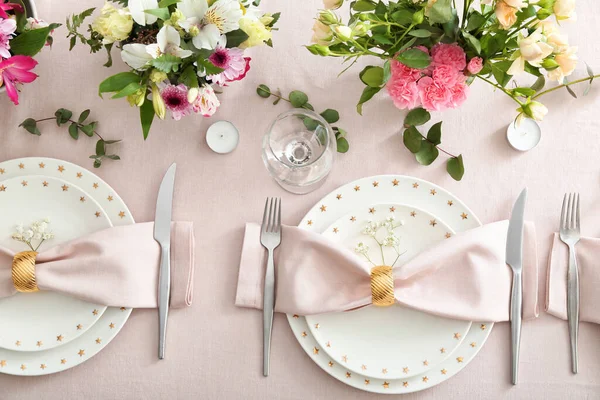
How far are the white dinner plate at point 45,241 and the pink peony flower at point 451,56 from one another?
616 mm

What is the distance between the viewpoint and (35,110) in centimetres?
101

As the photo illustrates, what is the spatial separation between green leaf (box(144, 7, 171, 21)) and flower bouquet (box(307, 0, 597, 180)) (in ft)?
0.65

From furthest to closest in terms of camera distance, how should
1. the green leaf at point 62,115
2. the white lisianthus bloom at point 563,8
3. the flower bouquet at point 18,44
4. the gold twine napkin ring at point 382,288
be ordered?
the green leaf at point 62,115 < the gold twine napkin ring at point 382,288 < the flower bouquet at point 18,44 < the white lisianthus bloom at point 563,8

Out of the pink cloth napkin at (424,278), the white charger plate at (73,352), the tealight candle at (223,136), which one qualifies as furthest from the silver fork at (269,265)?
the white charger plate at (73,352)

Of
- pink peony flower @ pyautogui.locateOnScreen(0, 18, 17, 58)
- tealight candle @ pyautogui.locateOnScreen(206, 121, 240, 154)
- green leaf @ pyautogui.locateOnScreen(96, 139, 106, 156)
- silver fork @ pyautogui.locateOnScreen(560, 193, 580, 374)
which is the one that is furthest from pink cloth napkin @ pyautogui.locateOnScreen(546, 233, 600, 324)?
pink peony flower @ pyautogui.locateOnScreen(0, 18, 17, 58)

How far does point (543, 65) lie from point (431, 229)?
34cm

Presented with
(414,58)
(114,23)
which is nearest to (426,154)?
(414,58)

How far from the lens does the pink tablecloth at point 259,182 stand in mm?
954

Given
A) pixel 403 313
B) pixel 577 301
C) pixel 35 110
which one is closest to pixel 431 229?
pixel 403 313

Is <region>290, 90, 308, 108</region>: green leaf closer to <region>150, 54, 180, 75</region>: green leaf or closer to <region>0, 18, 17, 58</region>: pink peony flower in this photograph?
<region>150, 54, 180, 75</region>: green leaf

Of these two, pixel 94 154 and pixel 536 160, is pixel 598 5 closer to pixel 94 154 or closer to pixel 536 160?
pixel 536 160

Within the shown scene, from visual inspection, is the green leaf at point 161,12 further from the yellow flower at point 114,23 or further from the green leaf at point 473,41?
the green leaf at point 473,41

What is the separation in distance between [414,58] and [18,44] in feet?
1.93

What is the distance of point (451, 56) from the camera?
0.79 m
